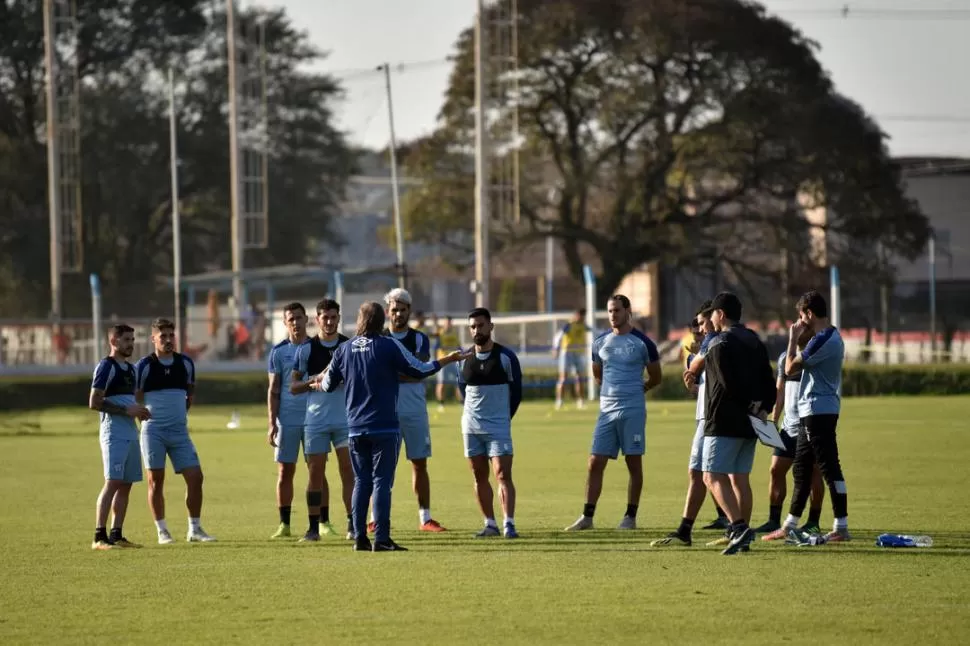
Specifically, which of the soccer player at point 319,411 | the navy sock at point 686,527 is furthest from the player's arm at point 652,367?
the soccer player at point 319,411

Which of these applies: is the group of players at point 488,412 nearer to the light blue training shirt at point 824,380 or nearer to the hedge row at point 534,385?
the light blue training shirt at point 824,380

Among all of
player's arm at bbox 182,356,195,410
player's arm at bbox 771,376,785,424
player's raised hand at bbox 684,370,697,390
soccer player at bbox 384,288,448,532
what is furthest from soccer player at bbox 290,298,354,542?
player's arm at bbox 771,376,785,424

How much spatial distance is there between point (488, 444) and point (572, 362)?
24.8 metres

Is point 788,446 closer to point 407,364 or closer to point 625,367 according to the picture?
point 625,367

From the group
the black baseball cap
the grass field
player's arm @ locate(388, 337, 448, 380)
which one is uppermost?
the black baseball cap

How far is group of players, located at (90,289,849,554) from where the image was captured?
534 inches

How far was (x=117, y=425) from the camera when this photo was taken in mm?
15000

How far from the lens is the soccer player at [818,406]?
14.0m

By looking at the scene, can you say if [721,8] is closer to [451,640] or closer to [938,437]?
[938,437]

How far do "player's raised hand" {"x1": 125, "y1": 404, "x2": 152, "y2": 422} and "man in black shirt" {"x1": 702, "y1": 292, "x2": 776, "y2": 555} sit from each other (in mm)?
4622

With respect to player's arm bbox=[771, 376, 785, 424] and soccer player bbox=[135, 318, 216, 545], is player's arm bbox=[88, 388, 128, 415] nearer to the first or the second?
soccer player bbox=[135, 318, 216, 545]

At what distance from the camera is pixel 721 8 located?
59312 mm

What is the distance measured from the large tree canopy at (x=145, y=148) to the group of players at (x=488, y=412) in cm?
5328

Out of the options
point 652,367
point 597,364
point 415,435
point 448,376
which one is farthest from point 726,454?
point 448,376
